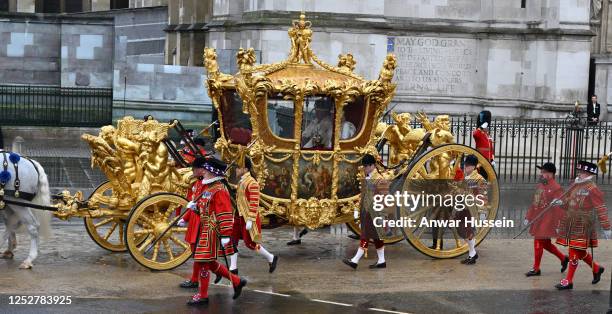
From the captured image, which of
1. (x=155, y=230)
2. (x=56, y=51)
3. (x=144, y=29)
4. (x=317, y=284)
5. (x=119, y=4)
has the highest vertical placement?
(x=119, y=4)

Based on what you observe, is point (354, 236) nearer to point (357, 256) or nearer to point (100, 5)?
point (357, 256)

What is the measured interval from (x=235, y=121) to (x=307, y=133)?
88cm

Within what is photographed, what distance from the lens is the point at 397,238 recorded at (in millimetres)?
14867

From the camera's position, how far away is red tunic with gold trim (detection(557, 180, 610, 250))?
12773mm

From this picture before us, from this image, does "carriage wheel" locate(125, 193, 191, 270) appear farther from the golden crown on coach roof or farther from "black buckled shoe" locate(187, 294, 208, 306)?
"black buckled shoe" locate(187, 294, 208, 306)

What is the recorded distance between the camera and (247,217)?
1267cm

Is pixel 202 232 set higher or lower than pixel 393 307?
higher

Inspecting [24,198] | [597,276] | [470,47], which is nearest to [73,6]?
[470,47]

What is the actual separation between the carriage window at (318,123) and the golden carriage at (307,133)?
1 centimetres

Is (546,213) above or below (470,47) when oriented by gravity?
below

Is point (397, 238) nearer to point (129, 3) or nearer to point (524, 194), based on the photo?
point (524, 194)

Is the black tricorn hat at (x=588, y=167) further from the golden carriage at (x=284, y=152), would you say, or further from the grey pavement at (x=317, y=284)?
the golden carriage at (x=284, y=152)

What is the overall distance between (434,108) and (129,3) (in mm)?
19211

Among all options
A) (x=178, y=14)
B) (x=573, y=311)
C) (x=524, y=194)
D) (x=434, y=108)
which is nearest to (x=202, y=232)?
(x=573, y=311)
